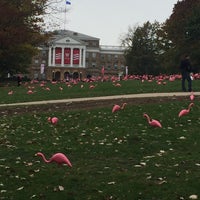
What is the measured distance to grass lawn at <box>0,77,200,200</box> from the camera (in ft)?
23.6

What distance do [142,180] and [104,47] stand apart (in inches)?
6092

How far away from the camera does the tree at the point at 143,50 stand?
90.9 metres

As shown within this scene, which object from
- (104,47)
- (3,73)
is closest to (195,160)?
(3,73)

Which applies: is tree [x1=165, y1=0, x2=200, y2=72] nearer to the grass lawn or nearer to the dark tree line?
the dark tree line

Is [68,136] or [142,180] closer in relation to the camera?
[142,180]

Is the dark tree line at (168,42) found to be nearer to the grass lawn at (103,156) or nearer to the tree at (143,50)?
the tree at (143,50)

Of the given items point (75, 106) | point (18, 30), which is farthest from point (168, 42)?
point (75, 106)

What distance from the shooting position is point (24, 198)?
22.7 feet

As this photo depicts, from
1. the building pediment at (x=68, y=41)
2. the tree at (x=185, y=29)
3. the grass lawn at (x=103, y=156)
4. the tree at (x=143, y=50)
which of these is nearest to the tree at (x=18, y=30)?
the tree at (x=185, y=29)

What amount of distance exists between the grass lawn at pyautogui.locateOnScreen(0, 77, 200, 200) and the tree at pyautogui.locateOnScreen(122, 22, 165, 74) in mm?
74962

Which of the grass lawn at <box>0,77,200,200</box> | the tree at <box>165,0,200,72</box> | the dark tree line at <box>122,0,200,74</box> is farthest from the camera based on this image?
the dark tree line at <box>122,0,200,74</box>

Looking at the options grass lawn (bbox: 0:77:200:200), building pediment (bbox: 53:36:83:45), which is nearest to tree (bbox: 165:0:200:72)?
grass lawn (bbox: 0:77:200:200)

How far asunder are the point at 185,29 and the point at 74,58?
93.8m

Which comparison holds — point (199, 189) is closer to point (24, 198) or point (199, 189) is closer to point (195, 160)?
point (195, 160)
